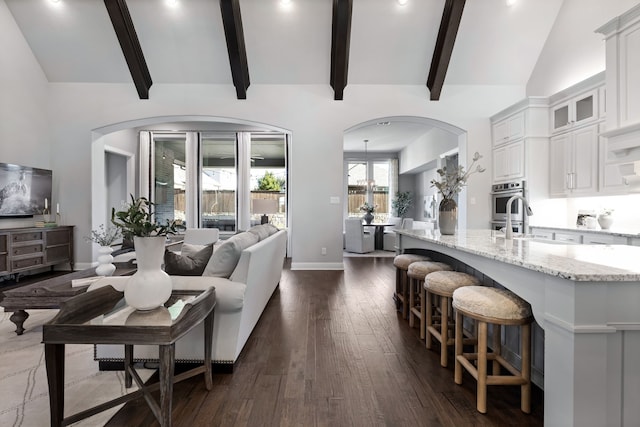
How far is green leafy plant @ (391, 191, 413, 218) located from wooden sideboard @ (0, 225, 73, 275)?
8.61 metres

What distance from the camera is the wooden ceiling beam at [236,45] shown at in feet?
14.5

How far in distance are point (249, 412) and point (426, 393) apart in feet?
3.35

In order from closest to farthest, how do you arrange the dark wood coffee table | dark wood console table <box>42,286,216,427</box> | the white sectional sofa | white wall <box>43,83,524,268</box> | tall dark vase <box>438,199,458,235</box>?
dark wood console table <box>42,286,216,427</box>, the white sectional sofa, the dark wood coffee table, tall dark vase <box>438,199,458,235</box>, white wall <box>43,83,524,268</box>

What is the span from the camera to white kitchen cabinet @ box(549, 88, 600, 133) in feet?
12.6

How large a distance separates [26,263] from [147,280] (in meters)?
4.84

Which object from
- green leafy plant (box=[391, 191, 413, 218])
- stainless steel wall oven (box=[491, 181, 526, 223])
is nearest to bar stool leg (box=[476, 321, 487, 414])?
stainless steel wall oven (box=[491, 181, 526, 223])

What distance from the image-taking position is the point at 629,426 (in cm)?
123

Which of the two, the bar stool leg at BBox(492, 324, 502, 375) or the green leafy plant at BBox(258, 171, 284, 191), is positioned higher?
the green leafy plant at BBox(258, 171, 284, 191)

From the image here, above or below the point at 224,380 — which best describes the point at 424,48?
above

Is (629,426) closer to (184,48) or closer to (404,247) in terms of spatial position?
(404,247)

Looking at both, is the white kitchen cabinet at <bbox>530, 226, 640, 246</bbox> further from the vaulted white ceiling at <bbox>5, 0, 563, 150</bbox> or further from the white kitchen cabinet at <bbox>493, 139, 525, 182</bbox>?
the vaulted white ceiling at <bbox>5, 0, 563, 150</bbox>

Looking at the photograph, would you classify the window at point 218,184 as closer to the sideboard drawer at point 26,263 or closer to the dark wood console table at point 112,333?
the sideboard drawer at point 26,263

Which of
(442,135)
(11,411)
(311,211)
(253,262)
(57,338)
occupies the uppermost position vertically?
(442,135)

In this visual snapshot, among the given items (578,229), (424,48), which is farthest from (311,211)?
(578,229)
